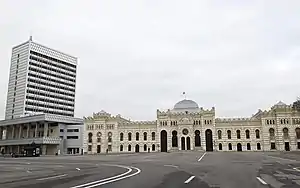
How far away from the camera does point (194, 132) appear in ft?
348

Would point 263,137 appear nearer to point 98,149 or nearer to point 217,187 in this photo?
point 98,149

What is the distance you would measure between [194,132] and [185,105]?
49.9 feet

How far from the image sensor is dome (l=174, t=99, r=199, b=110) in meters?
118

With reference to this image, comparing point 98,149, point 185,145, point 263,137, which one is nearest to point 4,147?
point 98,149

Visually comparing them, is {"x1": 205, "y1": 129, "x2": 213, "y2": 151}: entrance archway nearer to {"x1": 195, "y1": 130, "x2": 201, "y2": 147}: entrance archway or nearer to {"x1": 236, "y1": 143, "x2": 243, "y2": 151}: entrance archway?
{"x1": 195, "y1": 130, "x2": 201, "y2": 147}: entrance archway

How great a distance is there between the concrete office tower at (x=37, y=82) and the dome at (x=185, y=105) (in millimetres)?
80185

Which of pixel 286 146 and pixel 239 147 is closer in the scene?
pixel 286 146

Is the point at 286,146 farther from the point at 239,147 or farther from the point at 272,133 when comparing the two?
the point at 239,147

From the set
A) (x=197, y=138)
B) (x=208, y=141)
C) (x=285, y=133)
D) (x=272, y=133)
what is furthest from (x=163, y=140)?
(x=285, y=133)

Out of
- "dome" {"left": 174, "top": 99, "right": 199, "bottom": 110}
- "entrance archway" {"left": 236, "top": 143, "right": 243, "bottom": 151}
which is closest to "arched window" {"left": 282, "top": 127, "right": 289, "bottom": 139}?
"entrance archway" {"left": 236, "top": 143, "right": 243, "bottom": 151}

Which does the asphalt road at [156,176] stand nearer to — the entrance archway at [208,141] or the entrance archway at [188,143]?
the entrance archway at [188,143]

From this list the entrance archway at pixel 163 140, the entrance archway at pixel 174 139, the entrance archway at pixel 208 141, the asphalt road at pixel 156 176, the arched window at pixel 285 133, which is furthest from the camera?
the entrance archway at pixel 163 140

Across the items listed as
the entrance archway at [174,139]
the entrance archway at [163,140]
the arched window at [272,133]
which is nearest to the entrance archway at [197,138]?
the entrance archway at [174,139]

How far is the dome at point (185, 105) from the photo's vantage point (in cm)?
11775
